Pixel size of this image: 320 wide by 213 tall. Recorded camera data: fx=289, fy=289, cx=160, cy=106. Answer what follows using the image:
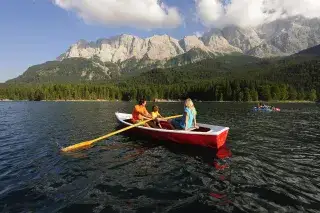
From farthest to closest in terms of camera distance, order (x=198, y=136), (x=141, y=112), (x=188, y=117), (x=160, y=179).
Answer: (x=141, y=112) → (x=188, y=117) → (x=198, y=136) → (x=160, y=179)

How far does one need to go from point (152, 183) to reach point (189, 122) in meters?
10.0

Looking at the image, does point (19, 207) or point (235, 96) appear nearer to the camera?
point (19, 207)

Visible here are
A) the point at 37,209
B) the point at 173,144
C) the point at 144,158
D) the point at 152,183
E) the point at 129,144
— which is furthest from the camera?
the point at 129,144

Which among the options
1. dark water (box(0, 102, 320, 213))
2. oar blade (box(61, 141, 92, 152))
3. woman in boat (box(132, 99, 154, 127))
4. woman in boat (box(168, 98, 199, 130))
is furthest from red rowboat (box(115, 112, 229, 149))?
oar blade (box(61, 141, 92, 152))

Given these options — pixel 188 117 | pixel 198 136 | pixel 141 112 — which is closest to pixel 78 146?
pixel 141 112

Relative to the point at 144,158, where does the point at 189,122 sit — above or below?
above

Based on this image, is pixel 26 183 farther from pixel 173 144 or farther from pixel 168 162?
pixel 173 144

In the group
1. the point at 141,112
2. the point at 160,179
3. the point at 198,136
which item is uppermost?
the point at 141,112

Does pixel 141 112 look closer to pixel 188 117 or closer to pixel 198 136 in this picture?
pixel 188 117

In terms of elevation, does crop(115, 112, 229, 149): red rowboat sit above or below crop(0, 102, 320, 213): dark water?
above

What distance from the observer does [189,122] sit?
2425 centimetres

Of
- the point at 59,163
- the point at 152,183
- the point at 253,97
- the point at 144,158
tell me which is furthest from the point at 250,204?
the point at 253,97

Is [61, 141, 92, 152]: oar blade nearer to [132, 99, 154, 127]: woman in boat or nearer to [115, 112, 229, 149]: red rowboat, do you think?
[115, 112, 229, 149]: red rowboat

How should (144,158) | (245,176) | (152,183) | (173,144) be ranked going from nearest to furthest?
(152,183) → (245,176) → (144,158) → (173,144)
